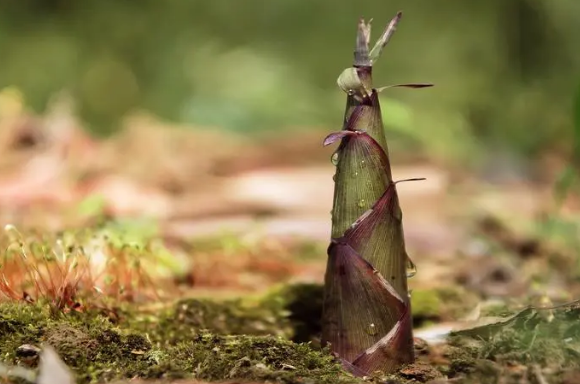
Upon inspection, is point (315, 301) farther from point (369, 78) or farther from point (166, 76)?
point (166, 76)

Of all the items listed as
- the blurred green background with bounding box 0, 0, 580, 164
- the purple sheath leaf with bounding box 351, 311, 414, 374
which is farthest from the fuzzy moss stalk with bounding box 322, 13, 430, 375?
the blurred green background with bounding box 0, 0, 580, 164

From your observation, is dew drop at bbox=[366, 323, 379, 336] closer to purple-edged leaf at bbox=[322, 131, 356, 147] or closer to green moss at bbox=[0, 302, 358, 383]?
green moss at bbox=[0, 302, 358, 383]

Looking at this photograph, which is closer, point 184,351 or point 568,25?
point 184,351

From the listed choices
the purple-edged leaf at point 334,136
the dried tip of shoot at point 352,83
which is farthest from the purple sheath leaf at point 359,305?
the dried tip of shoot at point 352,83

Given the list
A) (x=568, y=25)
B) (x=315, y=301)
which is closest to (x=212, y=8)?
(x=568, y=25)

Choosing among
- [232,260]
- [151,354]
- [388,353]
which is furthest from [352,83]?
[232,260]

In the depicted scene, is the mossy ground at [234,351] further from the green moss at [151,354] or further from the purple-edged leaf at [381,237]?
the purple-edged leaf at [381,237]

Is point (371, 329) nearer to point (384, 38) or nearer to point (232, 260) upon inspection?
point (384, 38)
